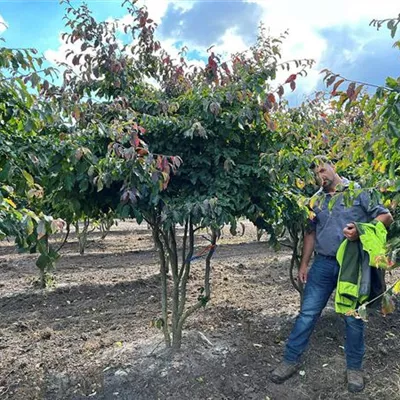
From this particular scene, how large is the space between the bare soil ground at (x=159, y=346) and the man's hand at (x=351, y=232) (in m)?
1.15

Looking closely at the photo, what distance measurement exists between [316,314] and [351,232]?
28.7 inches

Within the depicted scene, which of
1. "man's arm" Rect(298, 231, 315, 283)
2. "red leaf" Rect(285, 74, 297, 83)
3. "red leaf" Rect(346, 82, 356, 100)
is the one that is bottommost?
"man's arm" Rect(298, 231, 315, 283)

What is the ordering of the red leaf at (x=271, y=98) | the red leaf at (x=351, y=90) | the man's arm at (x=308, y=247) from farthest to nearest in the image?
→ the man's arm at (x=308, y=247) → the red leaf at (x=271, y=98) → the red leaf at (x=351, y=90)

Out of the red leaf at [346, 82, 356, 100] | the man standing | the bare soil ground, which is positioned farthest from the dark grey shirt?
the red leaf at [346, 82, 356, 100]

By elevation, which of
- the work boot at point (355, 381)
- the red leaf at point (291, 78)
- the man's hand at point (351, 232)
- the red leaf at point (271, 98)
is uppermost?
the red leaf at point (291, 78)

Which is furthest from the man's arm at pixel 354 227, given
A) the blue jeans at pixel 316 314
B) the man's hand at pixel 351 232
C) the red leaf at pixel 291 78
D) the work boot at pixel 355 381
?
the red leaf at pixel 291 78

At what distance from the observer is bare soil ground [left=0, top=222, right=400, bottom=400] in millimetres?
3217

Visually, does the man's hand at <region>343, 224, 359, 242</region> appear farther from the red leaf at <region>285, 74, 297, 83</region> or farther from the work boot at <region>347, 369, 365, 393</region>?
the red leaf at <region>285, 74, 297, 83</region>

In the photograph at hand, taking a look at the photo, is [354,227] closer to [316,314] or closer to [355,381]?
[316,314]

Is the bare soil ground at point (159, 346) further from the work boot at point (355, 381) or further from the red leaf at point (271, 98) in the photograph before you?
the red leaf at point (271, 98)

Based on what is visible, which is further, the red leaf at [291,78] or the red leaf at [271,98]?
the red leaf at [271,98]

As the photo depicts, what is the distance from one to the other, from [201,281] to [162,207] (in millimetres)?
3810

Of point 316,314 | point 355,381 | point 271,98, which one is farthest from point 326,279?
point 271,98

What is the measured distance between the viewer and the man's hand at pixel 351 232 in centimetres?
308
